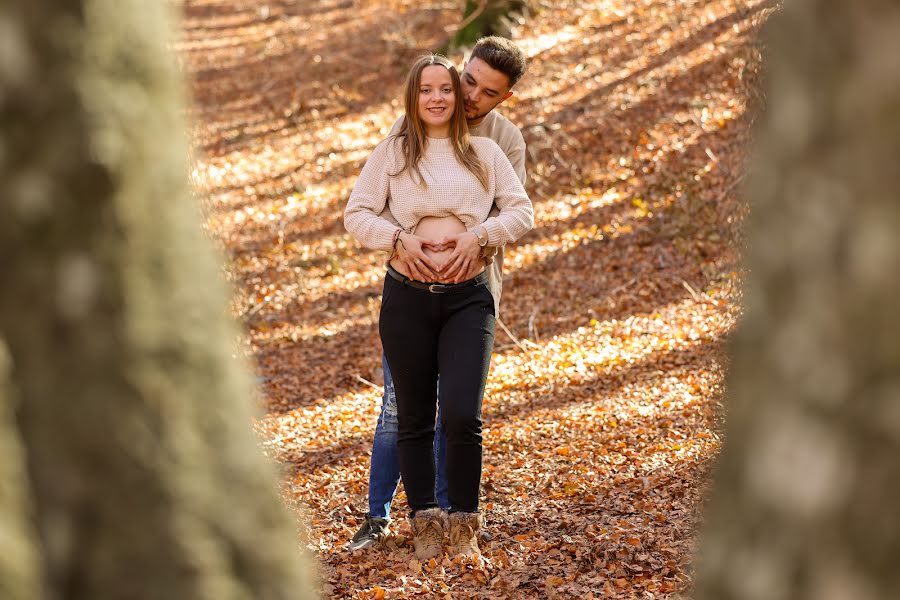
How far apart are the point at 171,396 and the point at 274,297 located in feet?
31.8

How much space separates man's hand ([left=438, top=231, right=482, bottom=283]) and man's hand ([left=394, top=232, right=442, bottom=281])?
0.05 m

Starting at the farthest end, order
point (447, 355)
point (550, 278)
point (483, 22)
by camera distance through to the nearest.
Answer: point (483, 22) < point (550, 278) < point (447, 355)

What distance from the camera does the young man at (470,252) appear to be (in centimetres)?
455

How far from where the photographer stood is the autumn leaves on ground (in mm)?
5258

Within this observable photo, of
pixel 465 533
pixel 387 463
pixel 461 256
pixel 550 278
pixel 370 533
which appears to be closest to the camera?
A: pixel 461 256

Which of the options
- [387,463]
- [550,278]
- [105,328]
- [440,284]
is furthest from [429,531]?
[550,278]

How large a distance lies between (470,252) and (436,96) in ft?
2.57

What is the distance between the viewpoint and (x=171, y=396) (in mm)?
1450

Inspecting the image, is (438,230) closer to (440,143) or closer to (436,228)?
(436,228)

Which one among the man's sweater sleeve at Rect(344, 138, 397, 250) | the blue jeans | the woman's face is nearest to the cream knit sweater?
the man's sweater sleeve at Rect(344, 138, 397, 250)

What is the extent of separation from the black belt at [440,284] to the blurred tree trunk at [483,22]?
36.1 ft

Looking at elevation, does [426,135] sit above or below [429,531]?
above

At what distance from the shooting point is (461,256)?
452 cm

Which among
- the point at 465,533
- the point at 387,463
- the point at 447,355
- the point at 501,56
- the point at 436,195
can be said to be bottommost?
the point at 465,533
